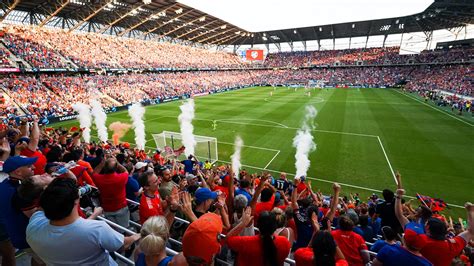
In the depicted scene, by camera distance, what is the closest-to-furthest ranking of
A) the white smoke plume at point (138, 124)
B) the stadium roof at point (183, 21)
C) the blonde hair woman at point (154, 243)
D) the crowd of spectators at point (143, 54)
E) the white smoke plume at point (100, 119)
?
1. the blonde hair woman at point (154, 243)
2. the white smoke plume at point (138, 124)
3. the white smoke plume at point (100, 119)
4. the crowd of spectators at point (143, 54)
5. the stadium roof at point (183, 21)

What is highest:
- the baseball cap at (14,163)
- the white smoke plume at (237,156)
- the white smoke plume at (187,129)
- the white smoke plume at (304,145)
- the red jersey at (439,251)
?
the baseball cap at (14,163)

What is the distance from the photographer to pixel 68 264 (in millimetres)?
2533

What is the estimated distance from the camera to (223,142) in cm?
2195

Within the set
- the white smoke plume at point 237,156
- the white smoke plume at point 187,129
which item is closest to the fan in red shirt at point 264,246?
the white smoke plume at point 237,156

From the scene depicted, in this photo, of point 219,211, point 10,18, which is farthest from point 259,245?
point 10,18

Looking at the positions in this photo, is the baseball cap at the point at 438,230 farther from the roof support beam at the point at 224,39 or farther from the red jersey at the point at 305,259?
the roof support beam at the point at 224,39

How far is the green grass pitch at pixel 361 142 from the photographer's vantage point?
14.7m

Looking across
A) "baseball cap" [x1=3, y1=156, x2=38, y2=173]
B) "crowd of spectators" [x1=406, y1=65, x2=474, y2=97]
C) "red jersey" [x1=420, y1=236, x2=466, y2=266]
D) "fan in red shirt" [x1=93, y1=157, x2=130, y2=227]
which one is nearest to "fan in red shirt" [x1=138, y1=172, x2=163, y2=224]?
"fan in red shirt" [x1=93, y1=157, x2=130, y2=227]

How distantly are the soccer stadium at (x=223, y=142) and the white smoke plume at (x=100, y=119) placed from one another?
260 millimetres

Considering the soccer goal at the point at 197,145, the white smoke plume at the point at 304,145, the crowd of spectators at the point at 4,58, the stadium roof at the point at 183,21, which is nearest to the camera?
the white smoke plume at the point at 304,145

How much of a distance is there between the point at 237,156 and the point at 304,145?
635cm

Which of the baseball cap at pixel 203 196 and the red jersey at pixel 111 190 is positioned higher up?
the baseball cap at pixel 203 196

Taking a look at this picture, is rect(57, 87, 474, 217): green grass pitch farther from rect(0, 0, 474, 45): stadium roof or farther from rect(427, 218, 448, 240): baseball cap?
rect(0, 0, 474, 45): stadium roof

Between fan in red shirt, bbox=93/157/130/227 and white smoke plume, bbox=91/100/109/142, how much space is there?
1870cm
